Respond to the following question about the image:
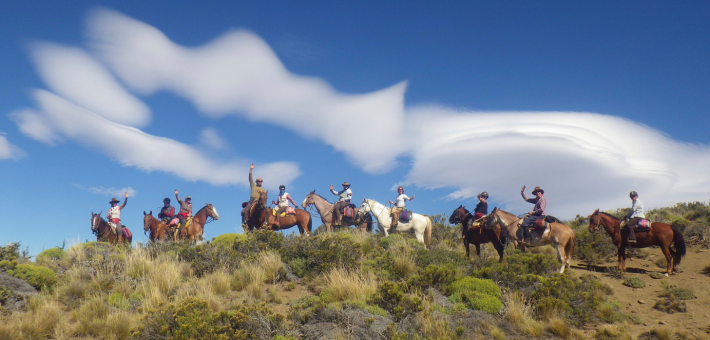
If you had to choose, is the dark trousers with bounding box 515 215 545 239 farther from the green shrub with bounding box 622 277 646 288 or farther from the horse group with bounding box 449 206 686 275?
the green shrub with bounding box 622 277 646 288

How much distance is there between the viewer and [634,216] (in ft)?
49.3

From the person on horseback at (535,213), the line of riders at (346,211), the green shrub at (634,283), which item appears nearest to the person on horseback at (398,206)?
the line of riders at (346,211)

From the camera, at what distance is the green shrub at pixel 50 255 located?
44.1ft

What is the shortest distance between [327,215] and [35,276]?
1250 cm

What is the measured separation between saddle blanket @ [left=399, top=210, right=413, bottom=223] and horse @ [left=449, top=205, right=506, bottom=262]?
228 centimetres

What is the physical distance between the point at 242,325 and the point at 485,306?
5465 millimetres

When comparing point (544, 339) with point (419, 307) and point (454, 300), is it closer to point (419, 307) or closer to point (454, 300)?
point (454, 300)

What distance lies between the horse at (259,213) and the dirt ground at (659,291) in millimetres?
12862

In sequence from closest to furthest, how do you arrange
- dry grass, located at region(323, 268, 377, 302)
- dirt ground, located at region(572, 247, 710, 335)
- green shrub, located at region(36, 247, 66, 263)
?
1. dry grass, located at region(323, 268, 377, 302)
2. dirt ground, located at region(572, 247, 710, 335)
3. green shrub, located at region(36, 247, 66, 263)

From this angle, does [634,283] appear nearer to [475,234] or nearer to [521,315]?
[475,234]

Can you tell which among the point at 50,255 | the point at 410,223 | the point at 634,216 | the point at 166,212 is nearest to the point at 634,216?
the point at 634,216

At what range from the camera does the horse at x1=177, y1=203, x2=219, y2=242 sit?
753 inches

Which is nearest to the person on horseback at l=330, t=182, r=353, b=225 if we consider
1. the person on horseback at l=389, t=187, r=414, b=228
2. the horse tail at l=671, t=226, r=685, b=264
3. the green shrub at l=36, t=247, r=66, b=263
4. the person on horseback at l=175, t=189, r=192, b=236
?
the person on horseback at l=389, t=187, r=414, b=228

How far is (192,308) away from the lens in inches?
321
